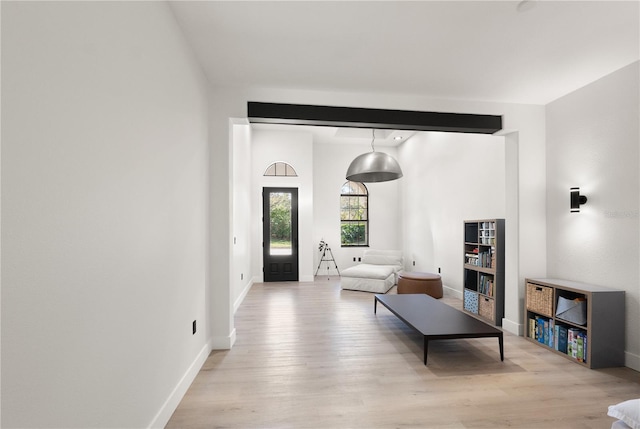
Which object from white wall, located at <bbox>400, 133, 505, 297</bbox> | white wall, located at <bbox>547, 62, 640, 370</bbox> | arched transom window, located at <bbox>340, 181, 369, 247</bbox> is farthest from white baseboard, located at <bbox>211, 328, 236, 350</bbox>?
arched transom window, located at <bbox>340, 181, 369, 247</bbox>

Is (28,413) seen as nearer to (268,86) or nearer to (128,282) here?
(128,282)

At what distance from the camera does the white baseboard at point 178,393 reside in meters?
2.01

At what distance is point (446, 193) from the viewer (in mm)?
6293

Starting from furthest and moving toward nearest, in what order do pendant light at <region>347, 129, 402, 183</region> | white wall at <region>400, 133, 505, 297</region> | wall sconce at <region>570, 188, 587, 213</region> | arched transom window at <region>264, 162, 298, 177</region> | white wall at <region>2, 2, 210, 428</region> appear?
arched transom window at <region>264, 162, 298, 177</region>
white wall at <region>400, 133, 505, 297</region>
pendant light at <region>347, 129, 402, 183</region>
wall sconce at <region>570, 188, 587, 213</region>
white wall at <region>2, 2, 210, 428</region>

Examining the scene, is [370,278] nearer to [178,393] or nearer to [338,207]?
[338,207]

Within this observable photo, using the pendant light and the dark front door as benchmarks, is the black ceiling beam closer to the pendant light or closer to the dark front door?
the pendant light

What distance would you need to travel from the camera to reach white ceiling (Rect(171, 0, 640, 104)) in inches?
86.3

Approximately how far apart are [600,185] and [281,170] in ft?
18.9

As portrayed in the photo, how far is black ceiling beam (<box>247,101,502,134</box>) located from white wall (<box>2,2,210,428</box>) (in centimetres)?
129

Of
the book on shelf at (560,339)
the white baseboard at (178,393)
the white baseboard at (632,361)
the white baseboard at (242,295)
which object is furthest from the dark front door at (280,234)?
the white baseboard at (632,361)

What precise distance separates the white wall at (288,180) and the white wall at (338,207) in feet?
2.58

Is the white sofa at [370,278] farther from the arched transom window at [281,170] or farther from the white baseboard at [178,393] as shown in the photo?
the white baseboard at [178,393]

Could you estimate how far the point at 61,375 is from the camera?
1123 mm

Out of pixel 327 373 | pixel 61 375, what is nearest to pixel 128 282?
pixel 61 375
